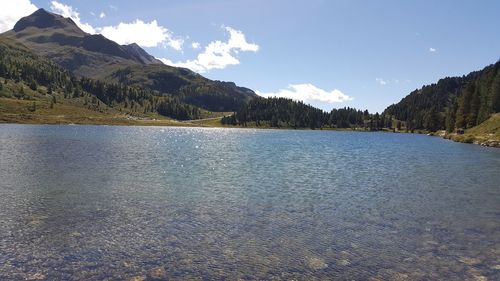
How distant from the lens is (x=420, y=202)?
39312mm

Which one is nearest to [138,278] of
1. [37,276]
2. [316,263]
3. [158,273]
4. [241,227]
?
[158,273]

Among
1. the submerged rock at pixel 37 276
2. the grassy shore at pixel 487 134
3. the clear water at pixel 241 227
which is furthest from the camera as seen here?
the grassy shore at pixel 487 134

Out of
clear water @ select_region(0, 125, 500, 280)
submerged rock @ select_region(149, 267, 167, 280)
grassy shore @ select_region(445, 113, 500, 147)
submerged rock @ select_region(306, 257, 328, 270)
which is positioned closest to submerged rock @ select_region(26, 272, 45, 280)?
clear water @ select_region(0, 125, 500, 280)

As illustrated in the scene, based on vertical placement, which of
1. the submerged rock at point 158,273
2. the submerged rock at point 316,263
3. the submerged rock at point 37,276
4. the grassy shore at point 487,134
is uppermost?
the grassy shore at point 487,134

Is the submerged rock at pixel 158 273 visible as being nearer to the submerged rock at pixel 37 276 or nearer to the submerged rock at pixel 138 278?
the submerged rock at pixel 138 278

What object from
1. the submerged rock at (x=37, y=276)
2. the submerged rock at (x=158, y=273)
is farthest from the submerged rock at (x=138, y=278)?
the submerged rock at (x=37, y=276)

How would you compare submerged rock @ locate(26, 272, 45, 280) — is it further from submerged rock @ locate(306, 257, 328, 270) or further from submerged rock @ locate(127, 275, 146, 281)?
submerged rock @ locate(306, 257, 328, 270)

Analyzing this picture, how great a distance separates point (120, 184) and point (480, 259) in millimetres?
34427

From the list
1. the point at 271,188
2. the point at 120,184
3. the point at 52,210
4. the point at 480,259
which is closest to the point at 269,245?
the point at 480,259

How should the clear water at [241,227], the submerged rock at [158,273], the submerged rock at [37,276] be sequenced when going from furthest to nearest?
the clear water at [241,227]
the submerged rock at [158,273]
the submerged rock at [37,276]

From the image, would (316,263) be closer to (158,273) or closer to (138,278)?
(158,273)

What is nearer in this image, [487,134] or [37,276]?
[37,276]

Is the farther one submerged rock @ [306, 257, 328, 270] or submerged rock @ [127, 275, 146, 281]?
submerged rock @ [306, 257, 328, 270]

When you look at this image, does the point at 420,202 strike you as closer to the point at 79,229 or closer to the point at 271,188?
the point at 271,188
